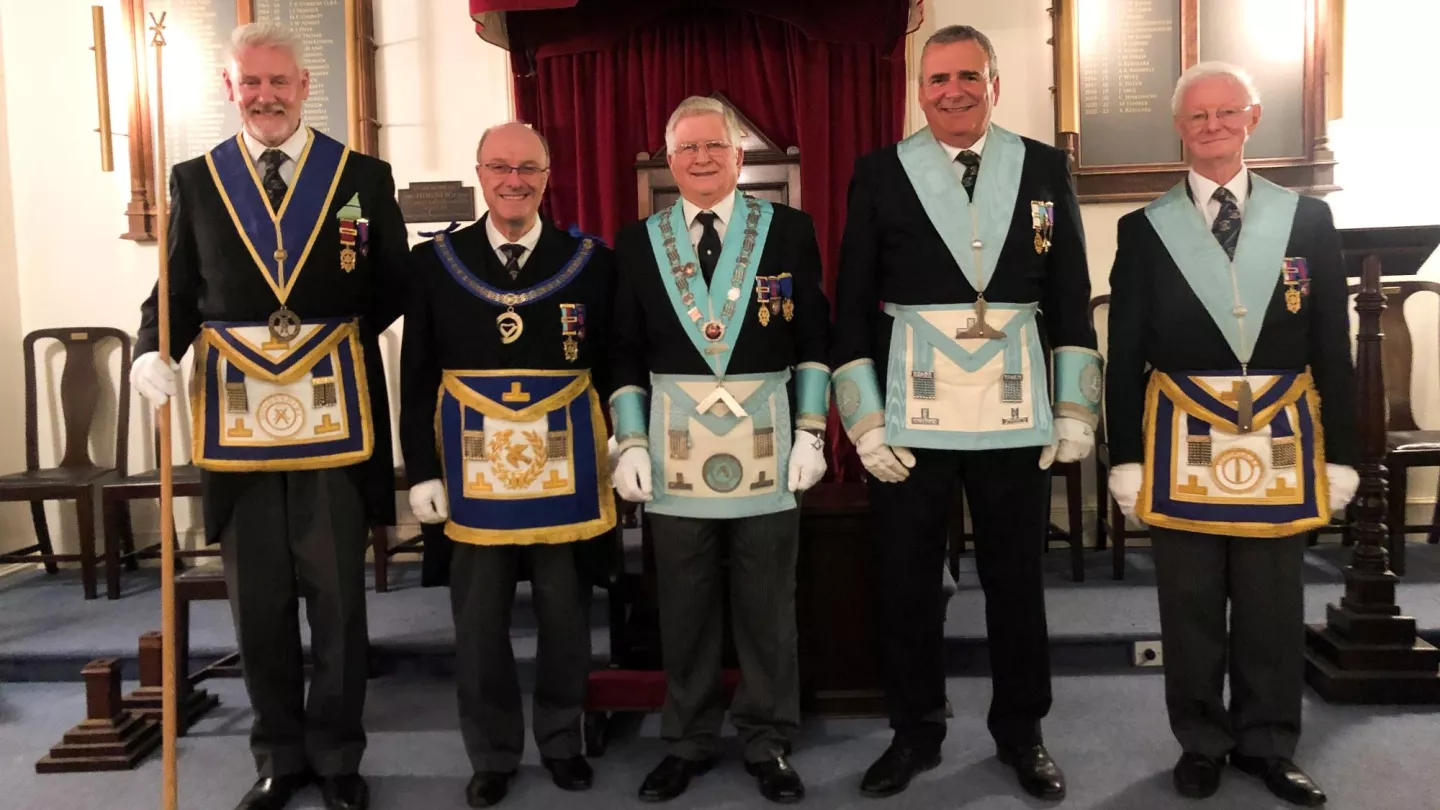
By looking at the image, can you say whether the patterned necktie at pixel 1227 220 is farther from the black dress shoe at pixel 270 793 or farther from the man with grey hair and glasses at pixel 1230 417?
the black dress shoe at pixel 270 793

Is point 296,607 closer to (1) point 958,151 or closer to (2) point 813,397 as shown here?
(2) point 813,397

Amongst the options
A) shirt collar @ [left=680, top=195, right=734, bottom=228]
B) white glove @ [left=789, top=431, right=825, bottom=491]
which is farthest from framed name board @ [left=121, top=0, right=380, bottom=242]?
white glove @ [left=789, top=431, right=825, bottom=491]

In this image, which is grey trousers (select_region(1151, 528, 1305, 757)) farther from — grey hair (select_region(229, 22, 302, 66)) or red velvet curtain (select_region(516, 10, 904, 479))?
grey hair (select_region(229, 22, 302, 66))

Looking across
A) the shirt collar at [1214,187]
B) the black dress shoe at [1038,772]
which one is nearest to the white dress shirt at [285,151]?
the shirt collar at [1214,187]

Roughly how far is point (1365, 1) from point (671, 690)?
411 cm

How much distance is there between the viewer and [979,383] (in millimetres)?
1867

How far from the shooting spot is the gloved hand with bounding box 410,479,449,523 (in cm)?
199

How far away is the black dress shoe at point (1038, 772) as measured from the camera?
199 centimetres

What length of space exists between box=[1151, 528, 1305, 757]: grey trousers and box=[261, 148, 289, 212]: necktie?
207cm

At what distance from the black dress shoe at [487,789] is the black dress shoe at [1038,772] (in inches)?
45.9

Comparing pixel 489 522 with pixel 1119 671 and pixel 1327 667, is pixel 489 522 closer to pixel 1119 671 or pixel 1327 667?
pixel 1119 671

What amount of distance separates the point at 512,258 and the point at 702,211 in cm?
43

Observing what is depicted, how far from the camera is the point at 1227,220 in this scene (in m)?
1.95

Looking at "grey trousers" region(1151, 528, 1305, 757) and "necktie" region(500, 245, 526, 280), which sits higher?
"necktie" region(500, 245, 526, 280)
